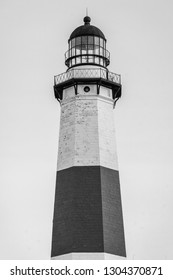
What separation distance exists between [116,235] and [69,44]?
923 cm

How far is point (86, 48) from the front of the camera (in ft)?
152

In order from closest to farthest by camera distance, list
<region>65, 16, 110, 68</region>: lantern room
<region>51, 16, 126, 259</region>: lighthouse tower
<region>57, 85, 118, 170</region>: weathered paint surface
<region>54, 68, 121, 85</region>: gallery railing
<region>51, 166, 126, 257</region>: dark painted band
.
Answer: <region>51, 166, 126, 257</region>: dark painted band < <region>51, 16, 126, 259</region>: lighthouse tower < <region>57, 85, 118, 170</region>: weathered paint surface < <region>54, 68, 121, 85</region>: gallery railing < <region>65, 16, 110, 68</region>: lantern room

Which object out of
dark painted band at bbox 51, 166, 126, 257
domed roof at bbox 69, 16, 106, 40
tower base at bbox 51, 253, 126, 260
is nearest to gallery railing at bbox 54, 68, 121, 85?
domed roof at bbox 69, 16, 106, 40

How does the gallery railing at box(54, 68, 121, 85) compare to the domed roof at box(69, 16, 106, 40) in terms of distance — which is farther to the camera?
the domed roof at box(69, 16, 106, 40)

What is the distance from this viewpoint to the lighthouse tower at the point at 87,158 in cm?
4281

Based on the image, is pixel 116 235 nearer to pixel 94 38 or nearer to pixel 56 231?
pixel 56 231

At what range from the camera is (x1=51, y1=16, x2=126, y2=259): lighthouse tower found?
140 ft

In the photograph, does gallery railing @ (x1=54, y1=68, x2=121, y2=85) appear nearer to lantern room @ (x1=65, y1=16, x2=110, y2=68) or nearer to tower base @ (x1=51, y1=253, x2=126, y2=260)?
lantern room @ (x1=65, y1=16, x2=110, y2=68)

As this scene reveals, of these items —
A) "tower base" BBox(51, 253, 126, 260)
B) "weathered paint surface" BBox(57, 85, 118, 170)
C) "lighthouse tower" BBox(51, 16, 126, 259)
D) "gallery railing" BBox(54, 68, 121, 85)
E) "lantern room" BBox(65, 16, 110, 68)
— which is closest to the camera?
"tower base" BBox(51, 253, 126, 260)

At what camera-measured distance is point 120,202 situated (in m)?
44.2

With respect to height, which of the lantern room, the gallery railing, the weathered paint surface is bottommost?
the weathered paint surface

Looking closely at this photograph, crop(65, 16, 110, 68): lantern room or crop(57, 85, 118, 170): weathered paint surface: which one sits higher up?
crop(65, 16, 110, 68): lantern room

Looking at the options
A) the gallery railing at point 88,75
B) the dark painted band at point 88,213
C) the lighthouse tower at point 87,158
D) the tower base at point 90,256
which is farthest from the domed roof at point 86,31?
the tower base at point 90,256

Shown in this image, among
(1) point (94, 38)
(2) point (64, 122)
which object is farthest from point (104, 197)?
(1) point (94, 38)
